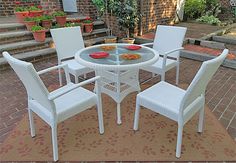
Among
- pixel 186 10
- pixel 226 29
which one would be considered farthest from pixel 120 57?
pixel 186 10

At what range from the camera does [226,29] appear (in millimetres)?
6266

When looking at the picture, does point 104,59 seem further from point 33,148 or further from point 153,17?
point 153,17

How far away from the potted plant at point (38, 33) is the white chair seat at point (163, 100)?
11.1 feet

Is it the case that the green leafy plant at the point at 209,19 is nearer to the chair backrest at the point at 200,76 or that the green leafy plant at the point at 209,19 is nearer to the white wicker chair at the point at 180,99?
the white wicker chair at the point at 180,99

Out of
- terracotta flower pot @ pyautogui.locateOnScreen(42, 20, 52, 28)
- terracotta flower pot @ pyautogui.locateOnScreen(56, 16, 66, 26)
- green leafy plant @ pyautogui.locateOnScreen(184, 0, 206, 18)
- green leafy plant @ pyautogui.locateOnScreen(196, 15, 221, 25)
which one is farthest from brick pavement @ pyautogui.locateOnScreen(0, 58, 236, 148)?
green leafy plant @ pyautogui.locateOnScreen(184, 0, 206, 18)

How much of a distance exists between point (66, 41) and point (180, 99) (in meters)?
1.96

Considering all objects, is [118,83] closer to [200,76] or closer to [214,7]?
[200,76]

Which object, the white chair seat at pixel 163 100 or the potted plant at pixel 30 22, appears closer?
the white chair seat at pixel 163 100

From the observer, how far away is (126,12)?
5.09 meters

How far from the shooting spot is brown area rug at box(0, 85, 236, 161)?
1942 millimetres

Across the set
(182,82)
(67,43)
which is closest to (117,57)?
(67,43)

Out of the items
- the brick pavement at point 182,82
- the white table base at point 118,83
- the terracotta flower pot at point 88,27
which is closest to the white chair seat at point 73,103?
the white table base at point 118,83

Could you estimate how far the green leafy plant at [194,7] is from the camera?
7558mm

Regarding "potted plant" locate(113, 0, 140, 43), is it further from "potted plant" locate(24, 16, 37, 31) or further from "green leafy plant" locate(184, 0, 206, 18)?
"green leafy plant" locate(184, 0, 206, 18)
